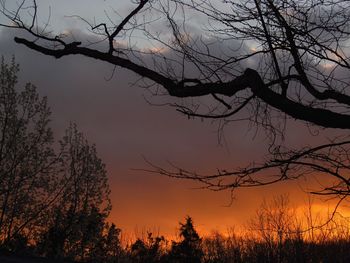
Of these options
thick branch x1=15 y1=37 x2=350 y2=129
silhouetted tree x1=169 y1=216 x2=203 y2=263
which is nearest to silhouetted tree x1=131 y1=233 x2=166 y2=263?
silhouetted tree x1=169 y1=216 x2=203 y2=263

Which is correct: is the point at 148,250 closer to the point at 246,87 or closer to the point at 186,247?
the point at 186,247

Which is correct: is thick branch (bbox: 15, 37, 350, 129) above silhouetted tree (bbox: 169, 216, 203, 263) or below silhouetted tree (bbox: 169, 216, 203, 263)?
below

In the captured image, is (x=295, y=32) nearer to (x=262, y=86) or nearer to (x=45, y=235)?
(x=262, y=86)

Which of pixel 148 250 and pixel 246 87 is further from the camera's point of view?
pixel 148 250

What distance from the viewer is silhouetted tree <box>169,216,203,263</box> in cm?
4294

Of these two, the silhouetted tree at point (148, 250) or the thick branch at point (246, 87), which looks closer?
the thick branch at point (246, 87)

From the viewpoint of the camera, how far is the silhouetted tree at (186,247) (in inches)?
1690

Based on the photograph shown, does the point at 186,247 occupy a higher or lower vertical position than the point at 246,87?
higher

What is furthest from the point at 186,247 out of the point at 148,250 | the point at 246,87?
the point at 246,87

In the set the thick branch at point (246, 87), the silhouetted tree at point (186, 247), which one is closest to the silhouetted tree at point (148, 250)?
the silhouetted tree at point (186, 247)

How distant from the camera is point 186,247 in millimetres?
43719

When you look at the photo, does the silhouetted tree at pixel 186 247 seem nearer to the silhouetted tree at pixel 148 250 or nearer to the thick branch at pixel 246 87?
the silhouetted tree at pixel 148 250

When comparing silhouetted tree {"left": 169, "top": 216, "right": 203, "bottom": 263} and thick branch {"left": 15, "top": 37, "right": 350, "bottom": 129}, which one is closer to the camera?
thick branch {"left": 15, "top": 37, "right": 350, "bottom": 129}

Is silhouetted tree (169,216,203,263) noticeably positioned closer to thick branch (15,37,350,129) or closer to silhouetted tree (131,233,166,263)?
silhouetted tree (131,233,166,263)
